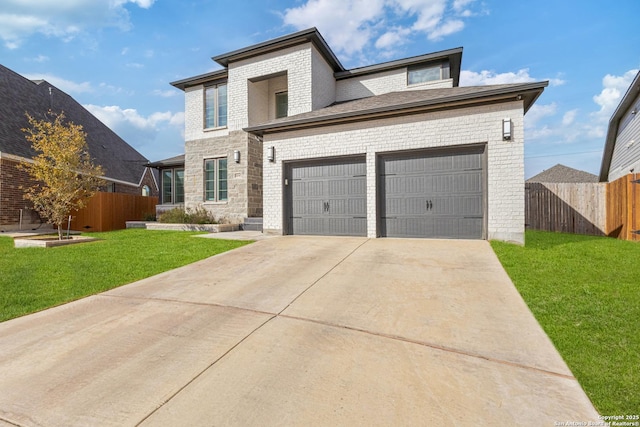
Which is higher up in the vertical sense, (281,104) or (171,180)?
(281,104)

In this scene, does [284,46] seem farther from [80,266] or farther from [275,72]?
[80,266]

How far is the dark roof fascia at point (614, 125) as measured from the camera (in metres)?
12.0

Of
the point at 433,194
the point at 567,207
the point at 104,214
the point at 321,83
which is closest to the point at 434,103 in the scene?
the point at 433,194

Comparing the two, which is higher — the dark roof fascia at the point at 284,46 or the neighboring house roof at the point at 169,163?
the dark roof fascia at the point at 284,46

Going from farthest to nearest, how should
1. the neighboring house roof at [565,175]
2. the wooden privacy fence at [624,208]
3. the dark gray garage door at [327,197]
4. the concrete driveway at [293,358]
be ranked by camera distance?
1. the neighboring house roof at [565,175]
2. the dark gray garage door at [327,197]
3. the wooden privacy fence at [624,208]
4. the concrete driveway at [293,358]

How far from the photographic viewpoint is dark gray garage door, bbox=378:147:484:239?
7.53 m

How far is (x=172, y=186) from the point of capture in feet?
52.9

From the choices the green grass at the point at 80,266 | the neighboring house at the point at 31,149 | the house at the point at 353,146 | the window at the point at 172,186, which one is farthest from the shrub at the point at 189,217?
the neighboring house at the point at 31,149

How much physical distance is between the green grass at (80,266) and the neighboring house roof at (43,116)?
9838 mm

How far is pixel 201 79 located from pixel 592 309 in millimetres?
15620

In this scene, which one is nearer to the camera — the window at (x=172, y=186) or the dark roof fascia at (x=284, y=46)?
the dark roof fascia at (x=284, y=46)

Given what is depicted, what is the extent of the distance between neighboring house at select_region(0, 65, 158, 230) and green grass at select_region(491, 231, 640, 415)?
55.3ft

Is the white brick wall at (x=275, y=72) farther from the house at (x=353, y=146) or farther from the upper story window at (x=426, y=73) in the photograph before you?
the upper story window at (x=426, y=73)

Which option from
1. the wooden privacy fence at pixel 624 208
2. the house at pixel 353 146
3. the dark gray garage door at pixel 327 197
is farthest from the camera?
the dark gray garage door at pixel 327 197
